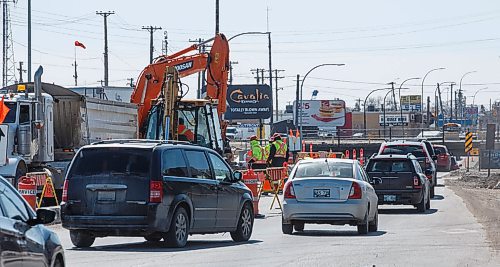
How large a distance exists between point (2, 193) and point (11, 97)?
19.0 metres

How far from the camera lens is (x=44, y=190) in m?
26.8

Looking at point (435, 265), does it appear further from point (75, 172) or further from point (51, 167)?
point (51, 167)

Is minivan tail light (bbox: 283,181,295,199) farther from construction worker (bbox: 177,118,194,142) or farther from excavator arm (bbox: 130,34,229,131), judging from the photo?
excavator arm (bbox: 130,34,229,131)

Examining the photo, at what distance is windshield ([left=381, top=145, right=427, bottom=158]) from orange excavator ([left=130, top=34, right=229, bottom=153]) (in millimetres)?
6453

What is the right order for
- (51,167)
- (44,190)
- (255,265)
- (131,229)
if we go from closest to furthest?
1. (255,265)
2. (131,229)
3. (44,190)
4. (51,167)

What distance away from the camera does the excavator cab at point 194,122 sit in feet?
95.2

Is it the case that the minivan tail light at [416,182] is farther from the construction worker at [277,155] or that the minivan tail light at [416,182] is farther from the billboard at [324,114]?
the billboard at [324,114]

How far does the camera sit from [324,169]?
21.2 m

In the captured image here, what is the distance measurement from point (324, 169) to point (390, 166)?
26.9 feet

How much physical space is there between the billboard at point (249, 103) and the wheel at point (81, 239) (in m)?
59.8

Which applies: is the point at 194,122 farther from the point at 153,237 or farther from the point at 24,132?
the point at 153,237

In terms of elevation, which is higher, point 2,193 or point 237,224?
point 2,193

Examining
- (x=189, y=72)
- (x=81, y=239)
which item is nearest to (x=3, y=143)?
(x=189, y=72)

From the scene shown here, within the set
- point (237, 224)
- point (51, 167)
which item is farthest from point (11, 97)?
point (237, 224)
